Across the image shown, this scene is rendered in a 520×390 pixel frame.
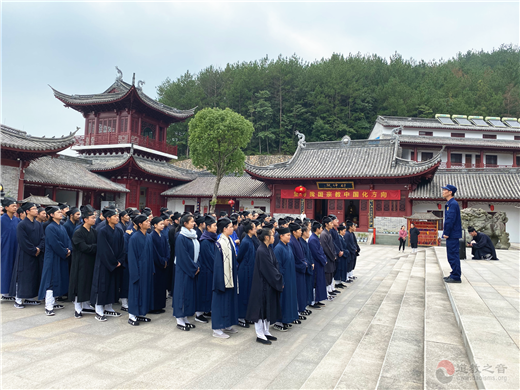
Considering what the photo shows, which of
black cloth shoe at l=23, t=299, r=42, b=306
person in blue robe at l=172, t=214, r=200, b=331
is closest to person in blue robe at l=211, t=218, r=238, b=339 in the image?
person in blue robe at l=172, t=214, r=200, b=331

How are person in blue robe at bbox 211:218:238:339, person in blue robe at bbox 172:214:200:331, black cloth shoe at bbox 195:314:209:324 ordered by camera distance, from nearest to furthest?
person in blue robe at bbox 211:218:238:339 < person in blue robe at bbox 172:214:200:331 < black cloth shoe at bbox 195:314:209:324

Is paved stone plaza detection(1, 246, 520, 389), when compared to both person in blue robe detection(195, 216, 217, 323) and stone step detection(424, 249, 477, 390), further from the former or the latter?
person in blue robe detection(195, 216, 217, 323)

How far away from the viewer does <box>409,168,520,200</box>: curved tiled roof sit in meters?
18.4

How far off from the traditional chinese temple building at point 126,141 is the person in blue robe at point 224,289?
17.8 meters

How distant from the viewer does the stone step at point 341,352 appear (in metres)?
Result: 3.22

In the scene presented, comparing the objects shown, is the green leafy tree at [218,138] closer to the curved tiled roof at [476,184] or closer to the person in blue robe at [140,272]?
the curved tiled roof at [476,184]

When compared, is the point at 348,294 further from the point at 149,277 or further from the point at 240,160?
the point at 240,160

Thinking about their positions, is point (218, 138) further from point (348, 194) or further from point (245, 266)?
point (245, 266)

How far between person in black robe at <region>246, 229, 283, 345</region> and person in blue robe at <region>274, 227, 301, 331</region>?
0.22 meters

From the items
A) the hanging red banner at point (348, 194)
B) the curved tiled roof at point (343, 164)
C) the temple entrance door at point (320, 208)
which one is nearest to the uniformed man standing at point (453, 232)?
the curved tiled roof at point (343, 164)

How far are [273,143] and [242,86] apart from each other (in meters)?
8.26

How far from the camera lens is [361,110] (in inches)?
1510

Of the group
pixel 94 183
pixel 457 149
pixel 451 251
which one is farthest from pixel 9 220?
pixel 457 149

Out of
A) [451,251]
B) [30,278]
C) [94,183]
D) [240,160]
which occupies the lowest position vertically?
[30,278]
